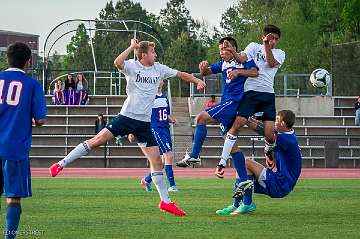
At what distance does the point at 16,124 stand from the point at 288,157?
519cm

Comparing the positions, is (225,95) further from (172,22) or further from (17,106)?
(172,22)

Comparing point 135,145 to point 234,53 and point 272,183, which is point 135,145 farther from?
point 272,183

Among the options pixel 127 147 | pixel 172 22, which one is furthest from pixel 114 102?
pixel 172 22

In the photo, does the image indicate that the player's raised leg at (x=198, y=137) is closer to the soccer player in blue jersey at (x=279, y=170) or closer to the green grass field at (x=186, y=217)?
the green grass field at (x=186, y=217)

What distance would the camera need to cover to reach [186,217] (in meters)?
13.4

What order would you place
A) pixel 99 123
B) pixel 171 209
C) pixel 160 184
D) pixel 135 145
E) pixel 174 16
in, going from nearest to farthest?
1. pixel 171 209
2. pixel 160 184
3. pixel 99 123
4. pixel 135 145
5. pixel 174 16

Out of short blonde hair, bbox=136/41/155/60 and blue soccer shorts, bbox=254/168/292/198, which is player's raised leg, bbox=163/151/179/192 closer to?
blue soccer shorts, bbox=254/168/292/198

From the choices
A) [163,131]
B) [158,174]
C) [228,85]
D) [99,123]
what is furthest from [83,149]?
[99,123]

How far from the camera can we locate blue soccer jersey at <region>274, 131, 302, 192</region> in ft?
46.0

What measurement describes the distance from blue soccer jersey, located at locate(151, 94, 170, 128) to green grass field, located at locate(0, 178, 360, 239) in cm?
178

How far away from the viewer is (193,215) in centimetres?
1377

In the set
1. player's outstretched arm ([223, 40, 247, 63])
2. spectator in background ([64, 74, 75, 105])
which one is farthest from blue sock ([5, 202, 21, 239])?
spectator in background ([64, 74, 75, 105])

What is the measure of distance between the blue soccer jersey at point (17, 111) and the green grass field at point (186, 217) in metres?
1.30

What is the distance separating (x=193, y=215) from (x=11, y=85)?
172 inches
